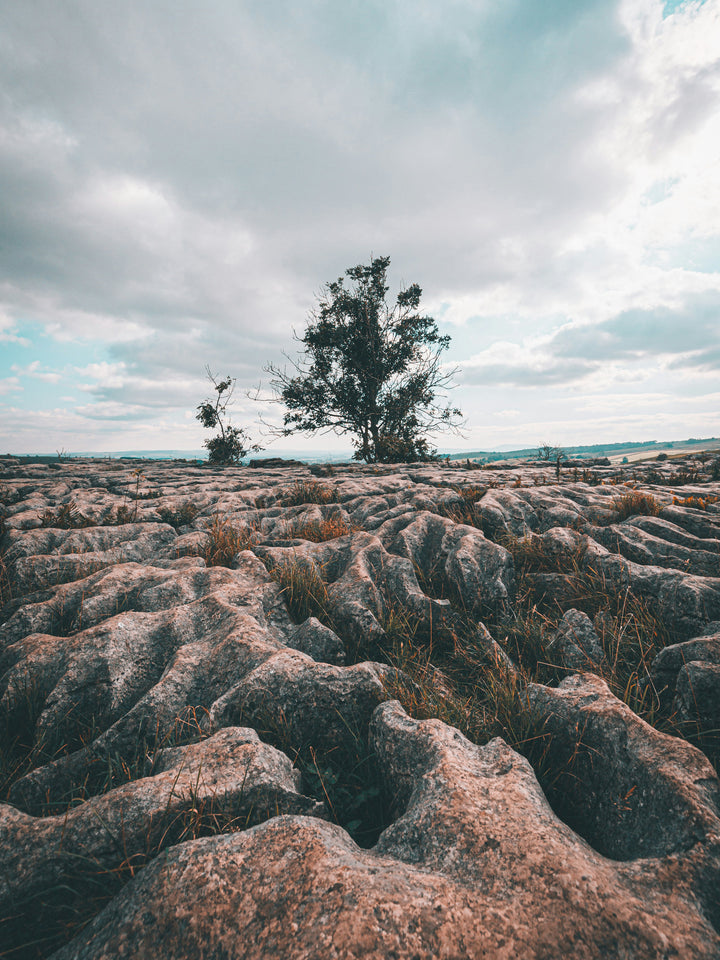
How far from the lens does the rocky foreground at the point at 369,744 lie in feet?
4.40

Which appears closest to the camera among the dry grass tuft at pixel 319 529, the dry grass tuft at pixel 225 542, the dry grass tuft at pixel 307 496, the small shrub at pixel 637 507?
the dry grass tuft at pixel 225 542

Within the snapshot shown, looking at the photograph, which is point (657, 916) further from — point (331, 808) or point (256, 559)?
point (256, 559)

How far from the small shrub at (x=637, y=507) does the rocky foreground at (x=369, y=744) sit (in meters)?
0.03

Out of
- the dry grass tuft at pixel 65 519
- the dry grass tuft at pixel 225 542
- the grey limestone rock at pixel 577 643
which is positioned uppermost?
the dry grass tuft at pixel 65 519

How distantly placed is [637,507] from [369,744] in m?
4.42

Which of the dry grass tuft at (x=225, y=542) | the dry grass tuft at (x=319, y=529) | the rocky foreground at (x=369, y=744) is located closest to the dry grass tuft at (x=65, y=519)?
the rocky foreground at (x=369, y=744)

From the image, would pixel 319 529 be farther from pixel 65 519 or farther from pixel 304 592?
pixel 65 519

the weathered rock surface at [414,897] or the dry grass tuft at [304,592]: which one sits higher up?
the dry grass tuft at [304,592]

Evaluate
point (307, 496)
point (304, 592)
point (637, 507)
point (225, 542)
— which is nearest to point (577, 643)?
point (304, 592)

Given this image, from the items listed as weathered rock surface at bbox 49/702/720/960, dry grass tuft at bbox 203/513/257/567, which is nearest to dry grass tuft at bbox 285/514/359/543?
dry grass tuft at bbox 203/513/257/567

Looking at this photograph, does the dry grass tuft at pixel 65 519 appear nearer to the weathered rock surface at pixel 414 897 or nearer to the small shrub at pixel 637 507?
the weathered rock surface at pixel 414 897

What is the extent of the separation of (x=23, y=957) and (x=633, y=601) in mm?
3939

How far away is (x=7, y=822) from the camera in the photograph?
1770 mm

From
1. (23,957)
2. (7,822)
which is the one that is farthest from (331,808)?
(7,822)
